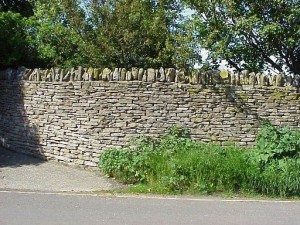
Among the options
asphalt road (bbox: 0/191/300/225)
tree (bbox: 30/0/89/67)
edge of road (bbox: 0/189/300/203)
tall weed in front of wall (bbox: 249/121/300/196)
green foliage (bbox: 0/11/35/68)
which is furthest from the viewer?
tree (bbox: 30/0/89/67)

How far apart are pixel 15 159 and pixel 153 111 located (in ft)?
12.1

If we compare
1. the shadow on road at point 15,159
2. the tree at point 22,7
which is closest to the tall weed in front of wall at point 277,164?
the shadow on road at point 15,159

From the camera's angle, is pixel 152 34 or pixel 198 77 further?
pixel 152 34

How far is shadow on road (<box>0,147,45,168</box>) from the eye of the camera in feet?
34.8

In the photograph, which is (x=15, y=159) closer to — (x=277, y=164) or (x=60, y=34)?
(x=60, y=34)

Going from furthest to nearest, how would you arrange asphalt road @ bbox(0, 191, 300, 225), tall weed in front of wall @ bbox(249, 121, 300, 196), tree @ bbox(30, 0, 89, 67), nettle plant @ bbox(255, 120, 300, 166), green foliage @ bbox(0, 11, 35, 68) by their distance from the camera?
tree @ bbox(30, 0, 89, 67) < green foliage @ bbox(0, 11, 35, 68) < nettle plant @ bbox(255, 120, 300, 166) < tall weed in front of wall @ bbox(249, 121, 300, 196) < asphalt road @ bbox(0, 191, 300, 225)

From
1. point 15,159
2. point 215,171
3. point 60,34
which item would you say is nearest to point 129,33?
point 60,34

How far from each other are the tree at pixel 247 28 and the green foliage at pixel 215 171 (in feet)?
8.55

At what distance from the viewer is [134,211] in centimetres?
692

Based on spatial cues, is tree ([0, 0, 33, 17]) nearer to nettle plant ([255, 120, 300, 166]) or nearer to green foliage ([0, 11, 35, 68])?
green foliage ([0, 11, 35, 68])

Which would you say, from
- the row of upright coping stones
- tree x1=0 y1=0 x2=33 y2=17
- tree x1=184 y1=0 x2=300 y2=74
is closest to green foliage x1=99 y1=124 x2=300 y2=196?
the row of upright coping stones

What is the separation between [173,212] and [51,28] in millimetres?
8467

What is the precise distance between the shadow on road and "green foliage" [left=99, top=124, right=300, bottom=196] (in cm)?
263

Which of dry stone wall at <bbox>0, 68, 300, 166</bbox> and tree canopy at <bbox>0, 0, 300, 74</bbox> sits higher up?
tree canopy at <bbox>0, 0, 300, 74</bbox>
